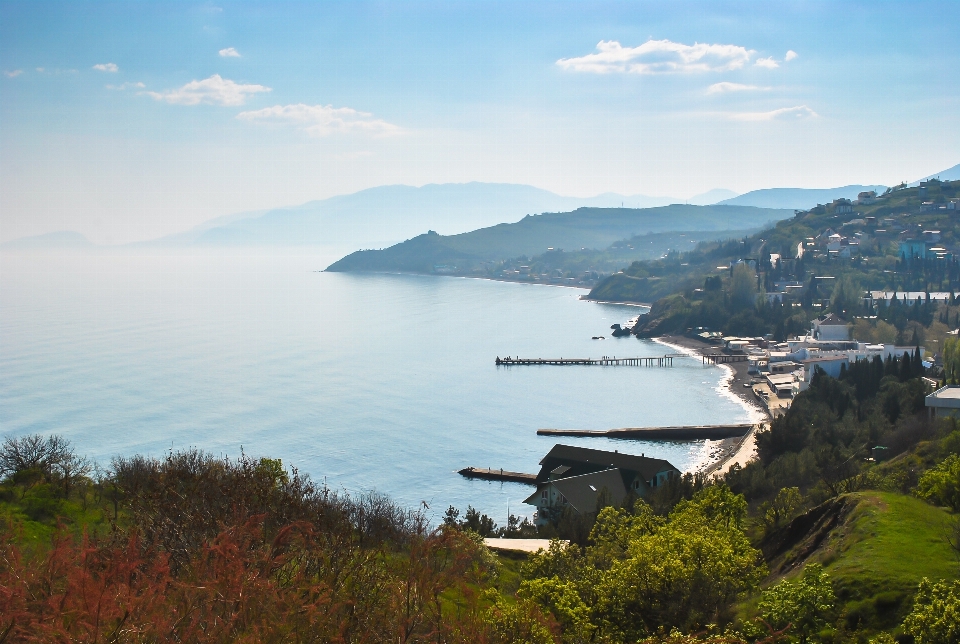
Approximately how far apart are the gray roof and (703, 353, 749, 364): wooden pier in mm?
39462

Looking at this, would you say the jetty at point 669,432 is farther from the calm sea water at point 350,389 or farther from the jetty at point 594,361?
A: the jetty at point 594,361

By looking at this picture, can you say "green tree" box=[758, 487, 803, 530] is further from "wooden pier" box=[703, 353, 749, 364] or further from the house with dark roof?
"wooden pier" box=[703, 353, 749, 364]

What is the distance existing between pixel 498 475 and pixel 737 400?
21.7m

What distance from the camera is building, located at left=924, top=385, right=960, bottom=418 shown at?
2880 cm

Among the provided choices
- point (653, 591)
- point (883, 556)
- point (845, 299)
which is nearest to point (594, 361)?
point (845, 299)

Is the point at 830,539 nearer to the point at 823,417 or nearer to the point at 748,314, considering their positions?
the point at 823,417

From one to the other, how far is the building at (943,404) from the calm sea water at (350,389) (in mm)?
10060

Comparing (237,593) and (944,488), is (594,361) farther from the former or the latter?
(237,593)

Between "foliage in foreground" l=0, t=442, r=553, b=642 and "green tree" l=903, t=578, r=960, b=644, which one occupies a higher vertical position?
"foliage in foreground" l=0, t=442, r=553, b=642

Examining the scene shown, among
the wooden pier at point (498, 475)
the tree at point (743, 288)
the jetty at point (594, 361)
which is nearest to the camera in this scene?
the wooden pier at point (498, 475)

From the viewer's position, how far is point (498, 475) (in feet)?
115

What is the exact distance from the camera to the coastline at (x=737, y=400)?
35625 mm

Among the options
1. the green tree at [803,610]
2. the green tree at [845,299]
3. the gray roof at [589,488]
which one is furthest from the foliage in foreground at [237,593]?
the green tree at [845,299]

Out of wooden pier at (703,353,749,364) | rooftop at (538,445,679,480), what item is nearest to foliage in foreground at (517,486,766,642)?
rooftop at (538,445,679,480)
